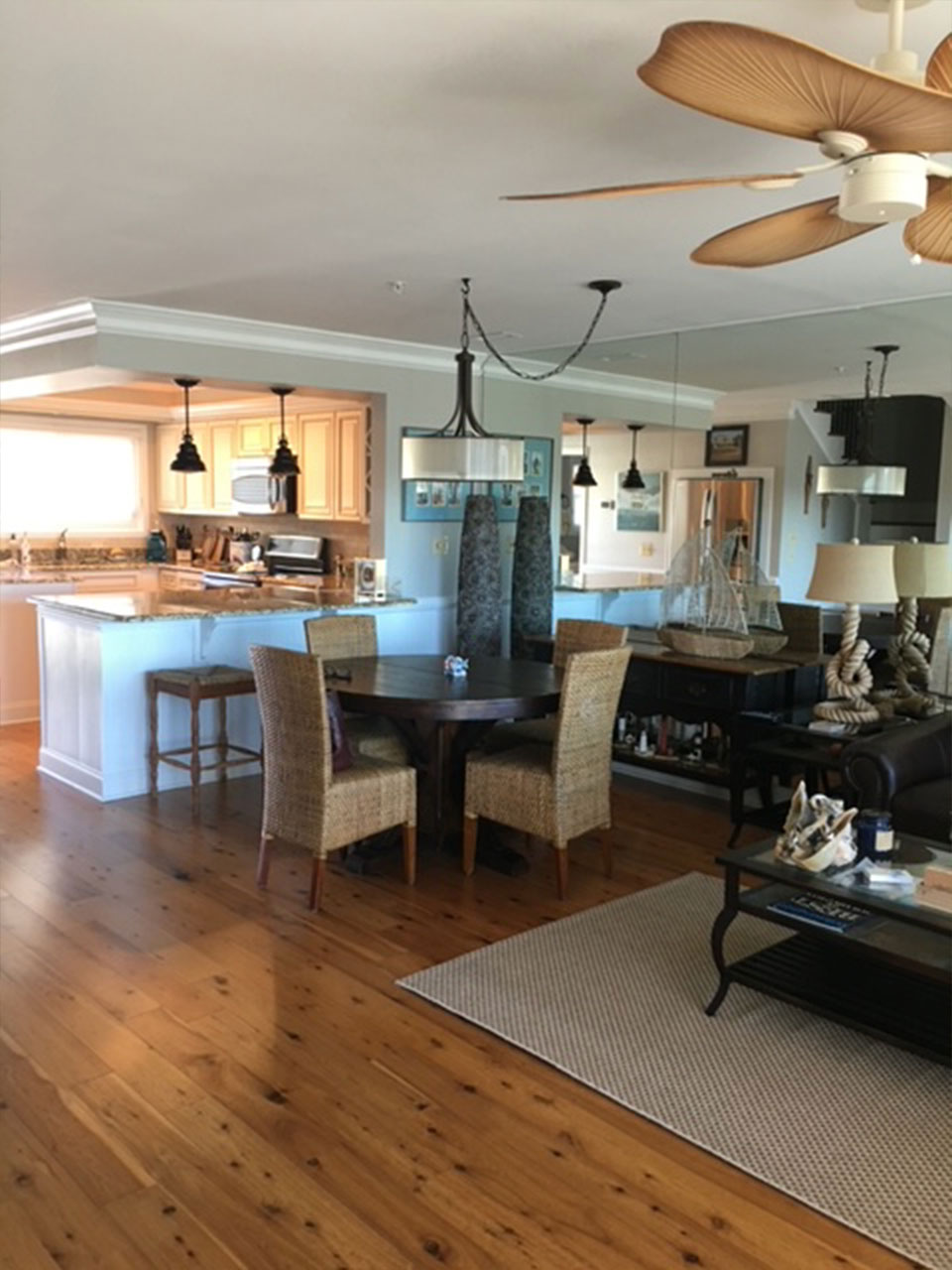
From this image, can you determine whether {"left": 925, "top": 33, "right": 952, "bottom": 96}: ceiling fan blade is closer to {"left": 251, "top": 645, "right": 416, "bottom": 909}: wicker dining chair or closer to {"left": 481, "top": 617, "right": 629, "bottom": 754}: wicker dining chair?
{"left": 251, "top": 645, "right": 416, "bottom": 909}: wicker dining chair

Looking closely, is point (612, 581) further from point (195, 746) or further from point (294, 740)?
point (294, 740)

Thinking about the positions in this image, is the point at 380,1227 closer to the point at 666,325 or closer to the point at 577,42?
the point at 577,42

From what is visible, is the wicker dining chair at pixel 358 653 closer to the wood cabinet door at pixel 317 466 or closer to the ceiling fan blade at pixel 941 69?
the wood cabinet door at pixel 317 466

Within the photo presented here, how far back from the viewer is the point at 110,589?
8023mm

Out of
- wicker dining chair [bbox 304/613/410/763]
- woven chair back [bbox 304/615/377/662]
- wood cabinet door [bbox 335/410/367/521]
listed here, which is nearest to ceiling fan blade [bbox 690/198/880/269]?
wicker dining chair [bbox 304/613/410/763]

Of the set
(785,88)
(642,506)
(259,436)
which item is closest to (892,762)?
(642,506)

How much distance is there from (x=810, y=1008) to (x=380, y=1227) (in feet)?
4.34

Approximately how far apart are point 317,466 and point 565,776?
4289 mm

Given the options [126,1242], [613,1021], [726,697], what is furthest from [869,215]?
[726,697]

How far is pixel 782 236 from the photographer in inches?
93.7

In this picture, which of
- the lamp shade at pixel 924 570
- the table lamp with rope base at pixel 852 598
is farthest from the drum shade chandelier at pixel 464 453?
the lamp shade at pixel 924 570

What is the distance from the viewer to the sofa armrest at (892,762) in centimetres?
383

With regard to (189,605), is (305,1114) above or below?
below

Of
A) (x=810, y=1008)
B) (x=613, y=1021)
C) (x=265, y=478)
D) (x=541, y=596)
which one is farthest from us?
(x=265, y=478)
